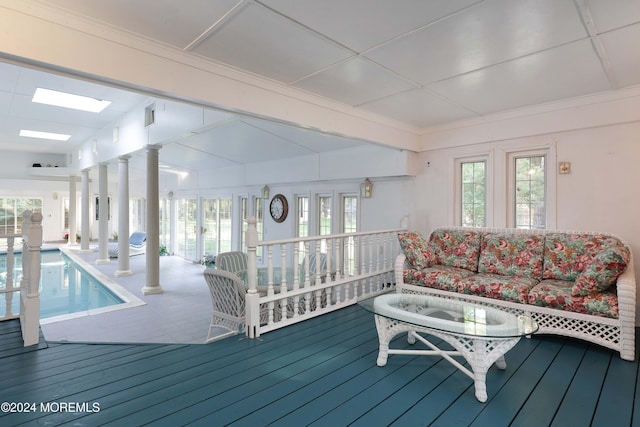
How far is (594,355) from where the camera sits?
2.87 m

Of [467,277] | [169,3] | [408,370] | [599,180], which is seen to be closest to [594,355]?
[467,277]

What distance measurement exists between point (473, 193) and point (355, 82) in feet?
8.75

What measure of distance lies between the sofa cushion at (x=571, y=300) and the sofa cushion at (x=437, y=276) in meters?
0.73

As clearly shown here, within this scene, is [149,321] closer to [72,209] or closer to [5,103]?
[5,103]

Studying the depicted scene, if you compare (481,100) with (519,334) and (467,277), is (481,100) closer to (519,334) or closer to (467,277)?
(467,277)

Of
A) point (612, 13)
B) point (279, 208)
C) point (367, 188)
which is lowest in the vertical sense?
point (279, 208)

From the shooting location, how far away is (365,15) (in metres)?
2.20

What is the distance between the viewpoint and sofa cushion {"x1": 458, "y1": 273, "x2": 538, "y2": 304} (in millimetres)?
3316

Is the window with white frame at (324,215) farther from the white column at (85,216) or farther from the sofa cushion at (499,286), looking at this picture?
the white column at (85,216)

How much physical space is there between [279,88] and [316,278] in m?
2.08

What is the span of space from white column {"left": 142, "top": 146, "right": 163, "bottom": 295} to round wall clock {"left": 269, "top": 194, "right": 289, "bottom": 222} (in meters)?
2.60

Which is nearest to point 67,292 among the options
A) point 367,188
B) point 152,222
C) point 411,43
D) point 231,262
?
point 152,222

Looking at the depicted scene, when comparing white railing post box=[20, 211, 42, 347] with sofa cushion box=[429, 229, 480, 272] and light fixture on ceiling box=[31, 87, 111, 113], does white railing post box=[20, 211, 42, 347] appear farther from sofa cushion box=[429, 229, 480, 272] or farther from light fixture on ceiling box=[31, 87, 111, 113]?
sofa cushion box=[429, 229, 480, 272]

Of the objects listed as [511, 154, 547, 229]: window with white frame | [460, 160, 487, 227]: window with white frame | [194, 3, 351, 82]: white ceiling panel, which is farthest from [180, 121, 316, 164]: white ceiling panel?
[511, 154, 547, 229]: window with white frame
